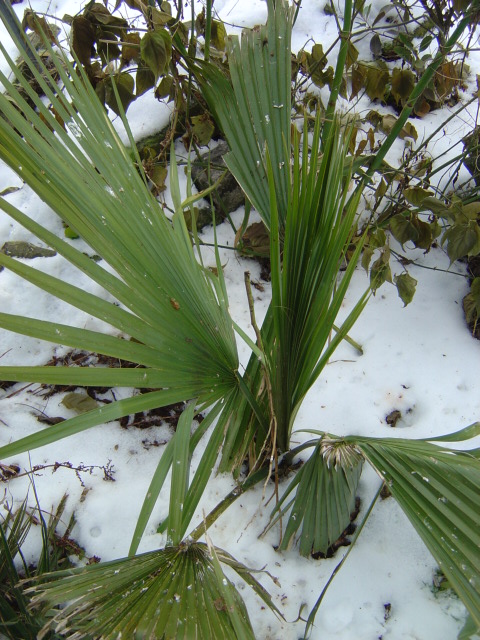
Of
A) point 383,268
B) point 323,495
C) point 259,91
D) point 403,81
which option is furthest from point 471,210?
point 323,495

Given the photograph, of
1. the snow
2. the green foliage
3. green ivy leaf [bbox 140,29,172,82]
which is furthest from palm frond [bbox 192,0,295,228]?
the green foliage

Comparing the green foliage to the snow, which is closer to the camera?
the green foliage

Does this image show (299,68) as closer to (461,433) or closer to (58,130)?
(58,130)

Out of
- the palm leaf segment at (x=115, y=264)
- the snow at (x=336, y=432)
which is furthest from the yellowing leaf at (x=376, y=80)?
the palm leaf segment at (x=115, y=264)

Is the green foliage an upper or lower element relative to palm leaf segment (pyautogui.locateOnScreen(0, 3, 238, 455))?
lower

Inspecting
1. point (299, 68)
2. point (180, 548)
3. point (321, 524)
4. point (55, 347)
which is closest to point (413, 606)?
point (321, 524)

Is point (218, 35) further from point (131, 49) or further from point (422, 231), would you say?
point (422, 231)

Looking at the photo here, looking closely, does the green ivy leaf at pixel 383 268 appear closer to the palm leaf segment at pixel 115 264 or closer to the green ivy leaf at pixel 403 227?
the green ivy leaf at pixel 403 227

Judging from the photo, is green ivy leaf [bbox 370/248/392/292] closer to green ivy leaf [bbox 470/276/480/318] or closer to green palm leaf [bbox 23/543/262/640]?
green ivy leaf [bbox 470/276/480/318]
